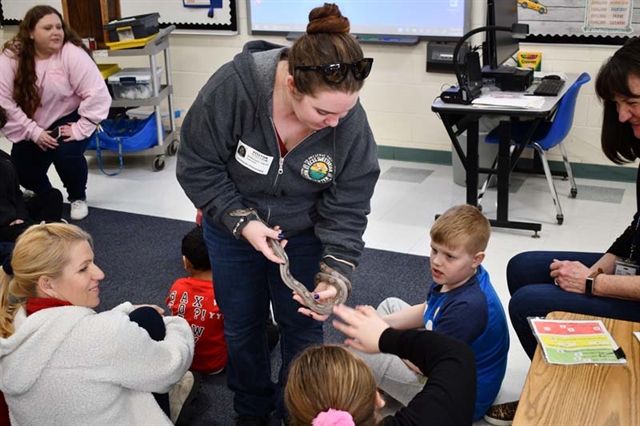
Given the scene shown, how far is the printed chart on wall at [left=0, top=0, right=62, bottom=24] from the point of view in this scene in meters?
6.23

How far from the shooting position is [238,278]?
2.15 m

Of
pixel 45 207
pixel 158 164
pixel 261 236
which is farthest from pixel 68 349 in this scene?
pixel 158 164

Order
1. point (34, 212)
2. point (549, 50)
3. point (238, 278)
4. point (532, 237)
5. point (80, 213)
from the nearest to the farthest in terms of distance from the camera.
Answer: point (238, 278)
point (34, 212)
point (532, 237)
point (80, 213)
point (549, 50)

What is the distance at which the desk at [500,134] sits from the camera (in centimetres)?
378

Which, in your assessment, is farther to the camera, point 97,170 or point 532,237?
point 97,170

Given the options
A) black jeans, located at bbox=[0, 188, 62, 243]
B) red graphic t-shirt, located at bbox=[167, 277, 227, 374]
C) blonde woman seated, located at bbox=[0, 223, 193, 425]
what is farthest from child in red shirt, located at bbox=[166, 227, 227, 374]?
black jeans, located at bbox=[0, 188, 62, 243]

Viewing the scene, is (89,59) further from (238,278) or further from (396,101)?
(238,278)

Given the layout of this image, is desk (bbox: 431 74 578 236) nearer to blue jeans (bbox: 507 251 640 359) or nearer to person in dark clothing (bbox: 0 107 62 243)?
blue jeans (bbox: 507 251 640 359)

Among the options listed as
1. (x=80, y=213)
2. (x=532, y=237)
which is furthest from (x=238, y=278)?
(x=80, y=213)

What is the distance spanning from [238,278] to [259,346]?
270mm

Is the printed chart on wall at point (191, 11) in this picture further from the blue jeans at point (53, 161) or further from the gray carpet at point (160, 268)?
the gray carpet at point (160, 268)

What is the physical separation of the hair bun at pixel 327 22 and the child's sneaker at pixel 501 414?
1.32 m

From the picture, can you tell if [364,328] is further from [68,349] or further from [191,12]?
[191,12]

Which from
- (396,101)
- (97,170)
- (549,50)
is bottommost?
(97,170)
